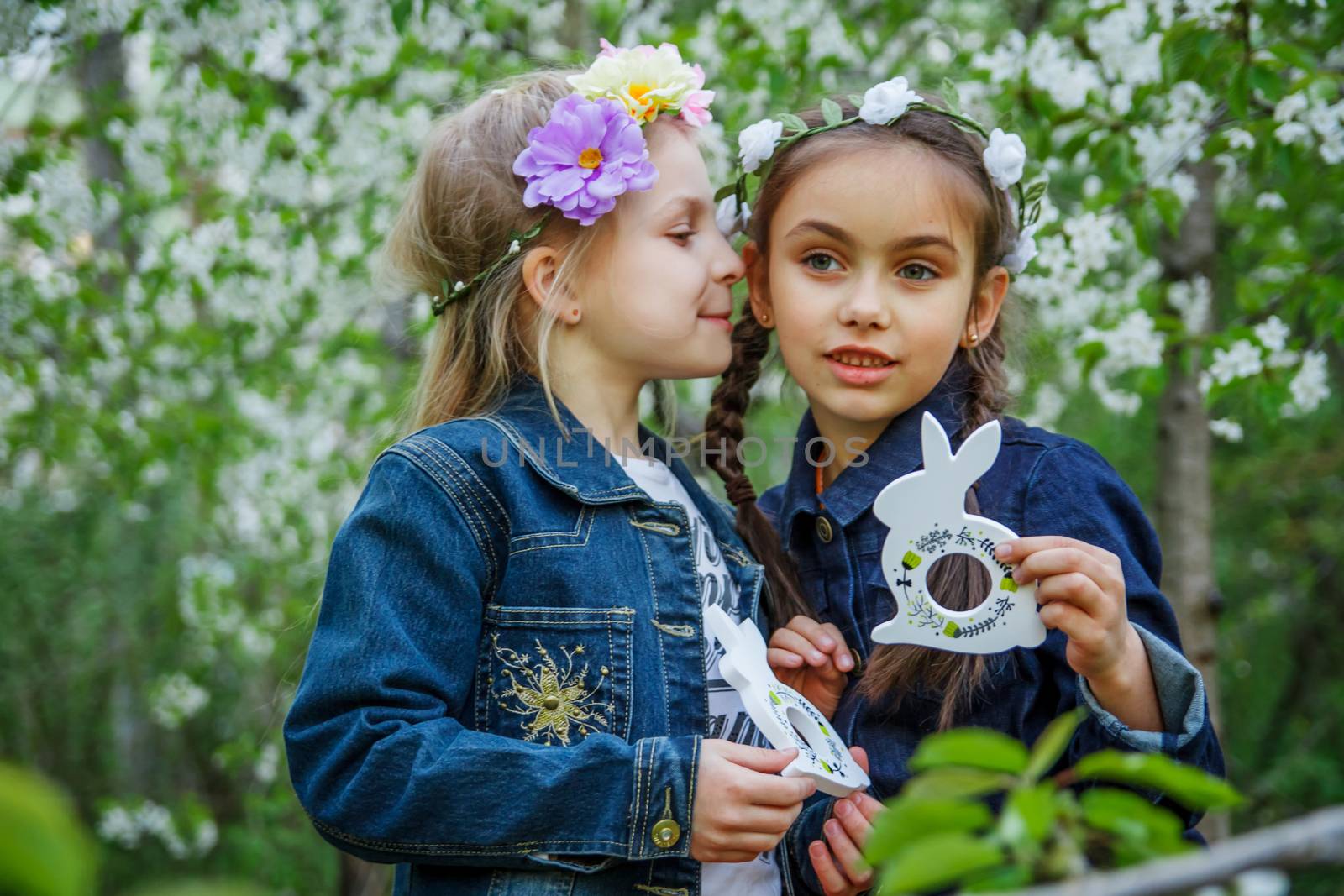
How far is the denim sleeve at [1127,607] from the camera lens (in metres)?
1.70

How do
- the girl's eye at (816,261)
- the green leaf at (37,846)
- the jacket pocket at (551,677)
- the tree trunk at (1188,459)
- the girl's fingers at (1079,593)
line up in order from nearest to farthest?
the green leaf at (37,846) < the girl's fingers at (1079,593) < the jacket pocket at (551,677) < the girl's eye at (816,261) < the tree trunk at (1188,459)

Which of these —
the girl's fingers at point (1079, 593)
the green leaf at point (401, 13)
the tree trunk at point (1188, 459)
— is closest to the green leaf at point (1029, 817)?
the girl's fingers at point (1079, 593)

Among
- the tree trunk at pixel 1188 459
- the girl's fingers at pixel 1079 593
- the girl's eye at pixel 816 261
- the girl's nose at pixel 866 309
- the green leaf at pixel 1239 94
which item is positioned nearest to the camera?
the girl's fingers at pixel 1079 593

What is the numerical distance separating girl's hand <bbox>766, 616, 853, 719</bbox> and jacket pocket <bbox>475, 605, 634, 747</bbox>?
28 centimetres

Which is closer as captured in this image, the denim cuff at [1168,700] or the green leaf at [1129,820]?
the green leaf at [1129,820]

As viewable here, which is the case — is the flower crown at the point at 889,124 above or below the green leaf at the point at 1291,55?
below

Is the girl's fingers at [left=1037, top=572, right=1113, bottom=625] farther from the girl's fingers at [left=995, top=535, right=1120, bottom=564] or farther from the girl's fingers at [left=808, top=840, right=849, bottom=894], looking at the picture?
the girl's fingers at [left=808, top=840, right=849, bottom=894]

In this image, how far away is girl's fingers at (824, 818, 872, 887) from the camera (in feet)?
5.65

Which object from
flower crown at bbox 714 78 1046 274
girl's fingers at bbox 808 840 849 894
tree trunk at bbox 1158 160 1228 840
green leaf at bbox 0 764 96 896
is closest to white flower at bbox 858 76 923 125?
flower crown at bbox 714 78 1046 274

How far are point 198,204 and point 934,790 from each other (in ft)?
14.0

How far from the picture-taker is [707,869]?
1889 mm

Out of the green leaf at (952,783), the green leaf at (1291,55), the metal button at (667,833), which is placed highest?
the green leaf at (1291,55)

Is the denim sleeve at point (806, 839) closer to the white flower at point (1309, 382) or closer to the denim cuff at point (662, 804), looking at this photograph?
the denim cuff at point (662, 804)

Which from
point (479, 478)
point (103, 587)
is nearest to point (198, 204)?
point (103, 587)
